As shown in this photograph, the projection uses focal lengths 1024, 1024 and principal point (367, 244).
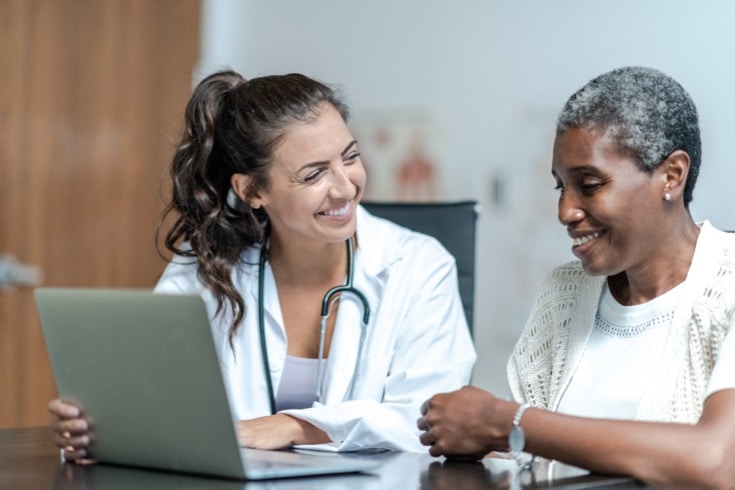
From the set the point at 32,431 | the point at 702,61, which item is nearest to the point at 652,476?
the point at 32,431

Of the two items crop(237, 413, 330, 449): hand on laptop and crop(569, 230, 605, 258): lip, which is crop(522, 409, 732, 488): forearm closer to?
crop(569, 230, 605, 258): lip

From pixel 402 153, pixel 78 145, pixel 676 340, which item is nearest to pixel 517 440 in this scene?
pixel 676 340

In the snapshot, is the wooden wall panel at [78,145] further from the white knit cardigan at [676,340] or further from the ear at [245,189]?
the white knit cardigan at [676,340]

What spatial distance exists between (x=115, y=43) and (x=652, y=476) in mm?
2286

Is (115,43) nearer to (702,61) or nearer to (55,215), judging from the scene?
(55,215)

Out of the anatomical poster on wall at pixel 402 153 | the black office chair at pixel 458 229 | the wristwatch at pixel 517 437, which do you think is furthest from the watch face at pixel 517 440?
the anatomical poster on wall at pixel 402 153

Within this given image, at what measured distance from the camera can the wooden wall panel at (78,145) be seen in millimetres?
2711

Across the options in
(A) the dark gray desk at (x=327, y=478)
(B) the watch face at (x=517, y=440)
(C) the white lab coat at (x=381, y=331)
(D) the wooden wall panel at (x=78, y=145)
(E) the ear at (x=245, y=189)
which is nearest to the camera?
(A) the dark gray desk at (x=327, y=478)

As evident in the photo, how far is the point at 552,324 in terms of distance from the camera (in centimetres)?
162

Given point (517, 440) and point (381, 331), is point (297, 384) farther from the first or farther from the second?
point (517, 440)

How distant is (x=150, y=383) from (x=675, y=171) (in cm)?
76

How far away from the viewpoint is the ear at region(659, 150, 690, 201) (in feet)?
4.60

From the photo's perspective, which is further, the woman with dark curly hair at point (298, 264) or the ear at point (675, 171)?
the woman with dark curly hair at point (298, 264)

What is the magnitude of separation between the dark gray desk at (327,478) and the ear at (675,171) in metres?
0.42
